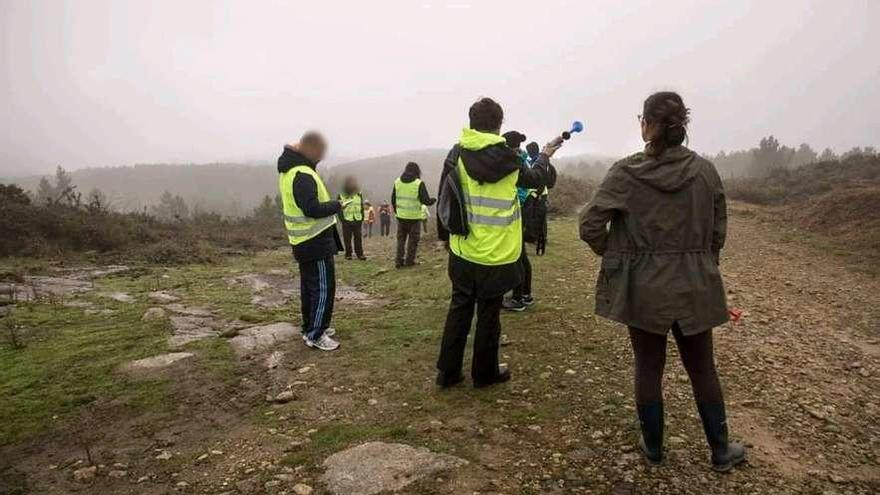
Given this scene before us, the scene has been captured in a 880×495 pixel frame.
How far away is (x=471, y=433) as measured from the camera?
3.87 metres

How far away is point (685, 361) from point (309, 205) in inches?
146

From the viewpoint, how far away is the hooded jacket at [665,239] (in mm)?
3074

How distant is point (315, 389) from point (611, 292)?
110 inches

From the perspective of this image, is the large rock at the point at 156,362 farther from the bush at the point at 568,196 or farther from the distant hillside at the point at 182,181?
the distant hillside at the point at 182,181

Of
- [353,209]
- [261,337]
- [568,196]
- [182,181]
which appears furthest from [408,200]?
[182,181]

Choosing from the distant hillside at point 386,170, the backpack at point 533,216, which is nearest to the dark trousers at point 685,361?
the backpack at point 533,216

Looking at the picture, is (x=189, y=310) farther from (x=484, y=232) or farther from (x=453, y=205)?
(x=484, y=232)

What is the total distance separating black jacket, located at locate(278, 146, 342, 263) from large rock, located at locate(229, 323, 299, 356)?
3.56 feet

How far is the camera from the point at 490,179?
4.23 metres

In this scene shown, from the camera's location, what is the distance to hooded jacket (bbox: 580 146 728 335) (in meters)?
3.07

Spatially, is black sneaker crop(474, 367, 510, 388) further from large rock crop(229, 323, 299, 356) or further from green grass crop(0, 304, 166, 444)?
green grass crop(0, 304, 166, 444)

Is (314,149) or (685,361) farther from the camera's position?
(314,149)

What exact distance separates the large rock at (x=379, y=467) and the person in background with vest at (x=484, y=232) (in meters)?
1.09

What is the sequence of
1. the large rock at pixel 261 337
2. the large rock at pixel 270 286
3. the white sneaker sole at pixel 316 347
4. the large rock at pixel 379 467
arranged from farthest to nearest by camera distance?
1. the large rock at pixel 270 286
2. the large rock at pixel 261 337
3. the white sneaker sole at pixel 316 347
4. the large rock at pixel 379 467
